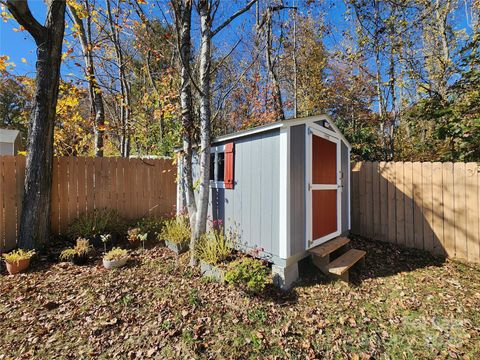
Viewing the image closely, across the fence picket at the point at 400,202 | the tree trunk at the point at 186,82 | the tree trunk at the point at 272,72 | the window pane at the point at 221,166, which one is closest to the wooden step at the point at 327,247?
the fence picket at the point at 400,202

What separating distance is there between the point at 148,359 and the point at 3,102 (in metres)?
21.0

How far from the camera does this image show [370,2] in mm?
6277

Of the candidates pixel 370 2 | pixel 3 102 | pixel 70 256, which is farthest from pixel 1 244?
pixel 3 102

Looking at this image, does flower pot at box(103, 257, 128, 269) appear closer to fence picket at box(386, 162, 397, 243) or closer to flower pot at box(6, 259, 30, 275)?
flower pot at box(6, 259, 30, 275)

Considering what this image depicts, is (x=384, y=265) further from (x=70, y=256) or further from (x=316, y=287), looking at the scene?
(x=70, y=256)

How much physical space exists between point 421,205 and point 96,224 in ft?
22.2

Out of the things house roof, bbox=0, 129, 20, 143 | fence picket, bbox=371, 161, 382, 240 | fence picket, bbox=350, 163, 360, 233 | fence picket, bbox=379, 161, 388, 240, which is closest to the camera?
fence picket, bbox=379, 161, 388, 240

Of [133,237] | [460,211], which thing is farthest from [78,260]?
[460,211]

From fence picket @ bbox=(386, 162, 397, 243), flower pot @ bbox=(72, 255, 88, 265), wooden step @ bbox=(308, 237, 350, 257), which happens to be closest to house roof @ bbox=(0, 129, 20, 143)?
flower pot @ bbox=(72, 255, 88, 265)

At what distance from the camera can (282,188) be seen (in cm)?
357

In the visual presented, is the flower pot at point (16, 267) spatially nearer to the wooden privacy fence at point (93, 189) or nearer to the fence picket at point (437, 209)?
the wooden privacy fence at point (93, 189)

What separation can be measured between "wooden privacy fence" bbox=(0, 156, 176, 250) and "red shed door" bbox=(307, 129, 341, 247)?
10.2 ft

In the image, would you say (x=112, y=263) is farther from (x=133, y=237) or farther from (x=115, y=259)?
(x=133, y=237)

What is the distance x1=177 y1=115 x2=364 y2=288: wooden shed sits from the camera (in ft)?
11.8
